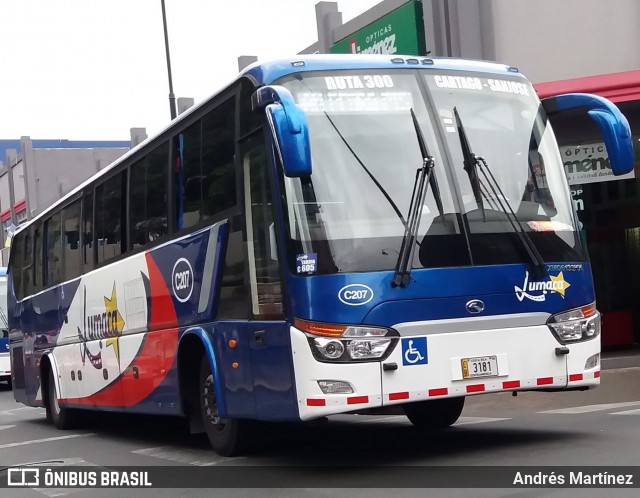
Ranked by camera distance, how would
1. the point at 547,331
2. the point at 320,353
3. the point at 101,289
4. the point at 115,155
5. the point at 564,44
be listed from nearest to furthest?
the point at 320,353 → the point at 547,331 → the point at 101,289 → the point at 564,44 → the point at 115,155

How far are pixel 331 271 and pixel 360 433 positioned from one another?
423 cm

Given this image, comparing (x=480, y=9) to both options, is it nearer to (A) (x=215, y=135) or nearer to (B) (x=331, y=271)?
(A) (x=215, y=135)

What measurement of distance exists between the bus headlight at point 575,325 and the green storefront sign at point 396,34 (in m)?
12.1

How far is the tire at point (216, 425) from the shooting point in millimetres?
10016

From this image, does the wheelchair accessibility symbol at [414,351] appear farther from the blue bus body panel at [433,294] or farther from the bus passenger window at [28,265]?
the bus passenger window at [28,265]

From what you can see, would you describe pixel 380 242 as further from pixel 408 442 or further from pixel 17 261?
pixel 17 261

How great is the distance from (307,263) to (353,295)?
44 cm

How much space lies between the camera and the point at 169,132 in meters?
11.6

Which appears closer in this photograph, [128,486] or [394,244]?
[394,244]

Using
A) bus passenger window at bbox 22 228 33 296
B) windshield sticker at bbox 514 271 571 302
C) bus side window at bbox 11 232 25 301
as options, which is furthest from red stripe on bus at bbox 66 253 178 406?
bus side window at bbox 11 232 25 301

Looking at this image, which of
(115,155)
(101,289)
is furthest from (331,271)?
(115,155)

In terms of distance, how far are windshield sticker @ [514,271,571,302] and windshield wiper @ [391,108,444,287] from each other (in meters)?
0.90

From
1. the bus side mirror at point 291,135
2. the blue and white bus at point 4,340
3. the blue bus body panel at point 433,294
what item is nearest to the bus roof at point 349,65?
the bus side mirror at point 291,135

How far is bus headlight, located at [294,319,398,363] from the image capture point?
8125 mm
